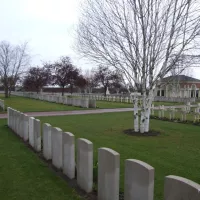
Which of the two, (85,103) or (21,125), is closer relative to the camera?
(21,125)

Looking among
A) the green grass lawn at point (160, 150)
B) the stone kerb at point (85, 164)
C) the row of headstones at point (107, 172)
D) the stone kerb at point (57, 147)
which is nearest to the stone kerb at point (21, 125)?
the row of headstones at point (107, 172)

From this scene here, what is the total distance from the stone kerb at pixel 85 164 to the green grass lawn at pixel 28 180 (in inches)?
9.6

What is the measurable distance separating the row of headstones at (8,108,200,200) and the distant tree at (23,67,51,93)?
158ft

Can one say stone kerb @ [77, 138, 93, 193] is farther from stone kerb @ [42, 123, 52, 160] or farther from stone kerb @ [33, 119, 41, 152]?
stone kerb @ [33, 119, 41, 152]

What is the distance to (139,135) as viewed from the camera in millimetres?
9242

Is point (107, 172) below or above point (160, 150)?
above

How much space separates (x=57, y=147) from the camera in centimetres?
526

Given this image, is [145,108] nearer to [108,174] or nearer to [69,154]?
[69,154]

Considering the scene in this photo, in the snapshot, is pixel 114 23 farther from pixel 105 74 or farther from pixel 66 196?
pixel 105 74

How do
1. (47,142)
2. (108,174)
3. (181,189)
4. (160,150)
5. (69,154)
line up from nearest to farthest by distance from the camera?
1. (181,189)
2. (108,174)
3. (69,154)
4. (47,142)
5. (160,150)

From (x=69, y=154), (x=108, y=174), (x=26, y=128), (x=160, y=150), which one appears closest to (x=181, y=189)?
(x=108, y=174)

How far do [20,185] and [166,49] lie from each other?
7418 millimetres

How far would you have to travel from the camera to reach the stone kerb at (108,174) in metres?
3.38

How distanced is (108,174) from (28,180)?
1.98m
